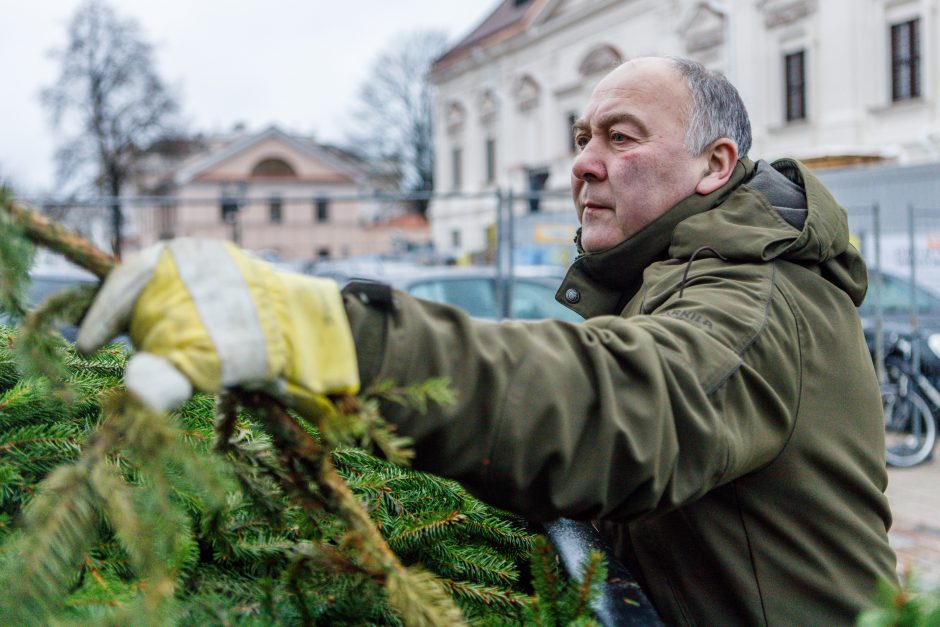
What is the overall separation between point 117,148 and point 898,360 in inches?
1413

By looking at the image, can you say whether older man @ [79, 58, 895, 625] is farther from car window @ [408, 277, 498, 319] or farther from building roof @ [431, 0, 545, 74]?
building roof @ [431, 0, 545, 74]

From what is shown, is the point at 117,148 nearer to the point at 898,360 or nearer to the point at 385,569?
the point at 898,360

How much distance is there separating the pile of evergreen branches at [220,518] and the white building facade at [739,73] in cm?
1183

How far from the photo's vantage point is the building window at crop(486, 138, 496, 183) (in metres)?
37.8

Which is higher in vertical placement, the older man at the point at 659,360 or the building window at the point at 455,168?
the building window at the point at 455,168

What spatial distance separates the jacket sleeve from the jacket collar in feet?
1.77

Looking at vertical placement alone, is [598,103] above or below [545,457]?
above

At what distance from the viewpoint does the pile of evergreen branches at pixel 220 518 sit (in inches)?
33.6

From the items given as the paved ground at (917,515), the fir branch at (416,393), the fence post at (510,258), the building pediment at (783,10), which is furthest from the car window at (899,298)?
the building pediment at (783,10)

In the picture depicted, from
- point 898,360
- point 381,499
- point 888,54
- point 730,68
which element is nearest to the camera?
point 381,499

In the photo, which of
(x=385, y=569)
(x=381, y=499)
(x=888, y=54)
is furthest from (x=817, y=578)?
(x=888, y=54)

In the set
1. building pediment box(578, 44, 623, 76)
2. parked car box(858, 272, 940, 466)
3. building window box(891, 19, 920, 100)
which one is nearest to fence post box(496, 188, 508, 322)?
parked car box(858, 272, 940, 466)

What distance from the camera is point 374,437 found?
936 millimetres

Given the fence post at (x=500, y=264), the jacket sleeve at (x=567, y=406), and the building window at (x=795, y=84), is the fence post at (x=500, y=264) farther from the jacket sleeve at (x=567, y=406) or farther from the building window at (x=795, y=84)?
the building window at (x=795, y=84)
